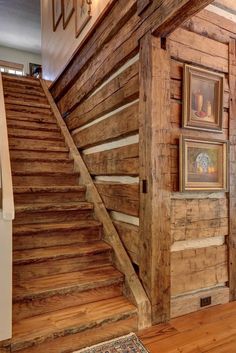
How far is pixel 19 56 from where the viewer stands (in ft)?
26.0

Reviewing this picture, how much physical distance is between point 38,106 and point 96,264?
276 centimetres

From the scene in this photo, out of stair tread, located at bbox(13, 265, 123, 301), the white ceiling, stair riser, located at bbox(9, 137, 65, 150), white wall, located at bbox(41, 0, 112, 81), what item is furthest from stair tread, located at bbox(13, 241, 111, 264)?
the white ceiling

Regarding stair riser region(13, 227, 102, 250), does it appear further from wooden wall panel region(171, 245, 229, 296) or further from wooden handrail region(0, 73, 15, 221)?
wooden wall panel region(171, 245, 229, 296)

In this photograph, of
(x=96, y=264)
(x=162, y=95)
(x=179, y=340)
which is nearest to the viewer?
(x=179, y=340)

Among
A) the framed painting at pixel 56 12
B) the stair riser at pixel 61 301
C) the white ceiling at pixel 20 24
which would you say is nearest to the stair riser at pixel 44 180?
A: the stair riser at pixel 61 301

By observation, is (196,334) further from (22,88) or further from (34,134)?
(22,88)

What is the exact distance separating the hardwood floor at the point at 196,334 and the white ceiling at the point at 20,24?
22.7 ft

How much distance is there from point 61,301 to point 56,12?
483 centimetres

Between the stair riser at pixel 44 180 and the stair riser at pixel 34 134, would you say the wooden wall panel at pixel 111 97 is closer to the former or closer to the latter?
the stair riser at pixel 34 134

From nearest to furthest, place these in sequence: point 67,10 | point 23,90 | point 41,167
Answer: point 41,167
point 67,10
point 23,90

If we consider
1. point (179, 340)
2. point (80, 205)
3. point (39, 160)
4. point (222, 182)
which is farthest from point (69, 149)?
point (179, 340)

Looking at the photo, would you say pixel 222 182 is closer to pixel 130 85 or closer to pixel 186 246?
pixel 186 246

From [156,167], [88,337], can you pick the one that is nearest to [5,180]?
[156,167]

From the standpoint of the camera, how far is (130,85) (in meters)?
2.13
